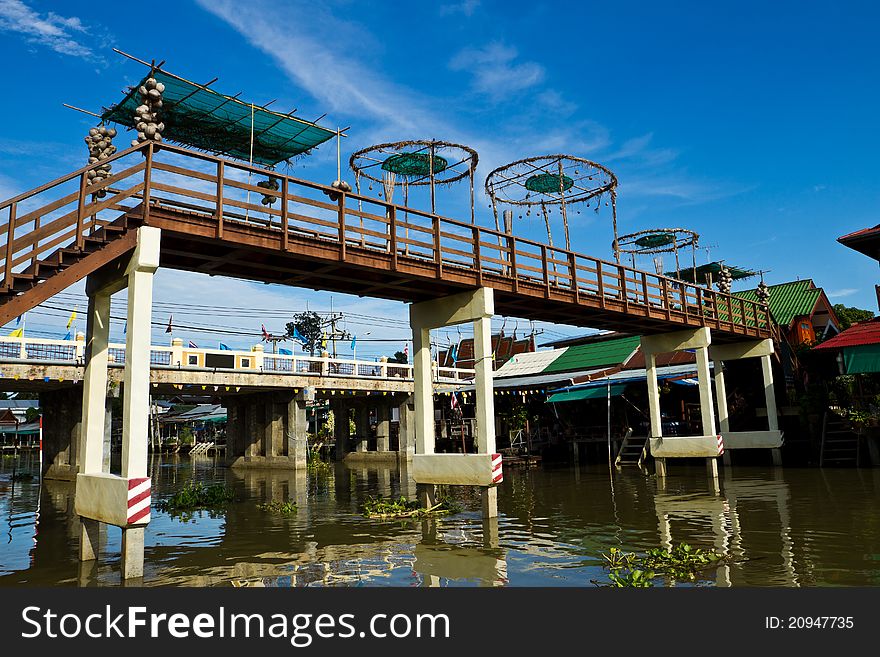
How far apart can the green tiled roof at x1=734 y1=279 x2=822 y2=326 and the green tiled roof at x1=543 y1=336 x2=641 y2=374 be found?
8.18 m

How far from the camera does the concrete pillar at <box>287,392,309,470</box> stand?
37031 millimetres

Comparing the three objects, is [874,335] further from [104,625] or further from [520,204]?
[104,625]

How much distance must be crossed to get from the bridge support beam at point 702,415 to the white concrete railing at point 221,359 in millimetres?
18023

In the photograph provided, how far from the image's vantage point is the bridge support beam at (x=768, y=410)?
97.8 ft

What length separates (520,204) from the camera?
28.7 metres

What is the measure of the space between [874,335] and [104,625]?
2882 cm

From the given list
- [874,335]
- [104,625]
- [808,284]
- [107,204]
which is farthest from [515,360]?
[104,625]

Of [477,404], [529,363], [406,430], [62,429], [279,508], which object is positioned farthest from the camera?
[529,363]

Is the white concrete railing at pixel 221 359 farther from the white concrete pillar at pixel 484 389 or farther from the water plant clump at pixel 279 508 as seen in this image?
the white concrete pillar at pixel 484 389

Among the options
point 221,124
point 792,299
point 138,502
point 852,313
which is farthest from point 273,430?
point 852,313

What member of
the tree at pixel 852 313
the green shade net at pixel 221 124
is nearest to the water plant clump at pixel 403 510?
the green shade net at pixel 221 124

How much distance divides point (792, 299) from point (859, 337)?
13728mm

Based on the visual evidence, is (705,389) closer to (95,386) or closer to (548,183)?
(548,183)

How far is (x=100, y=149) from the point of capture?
44.8ft
